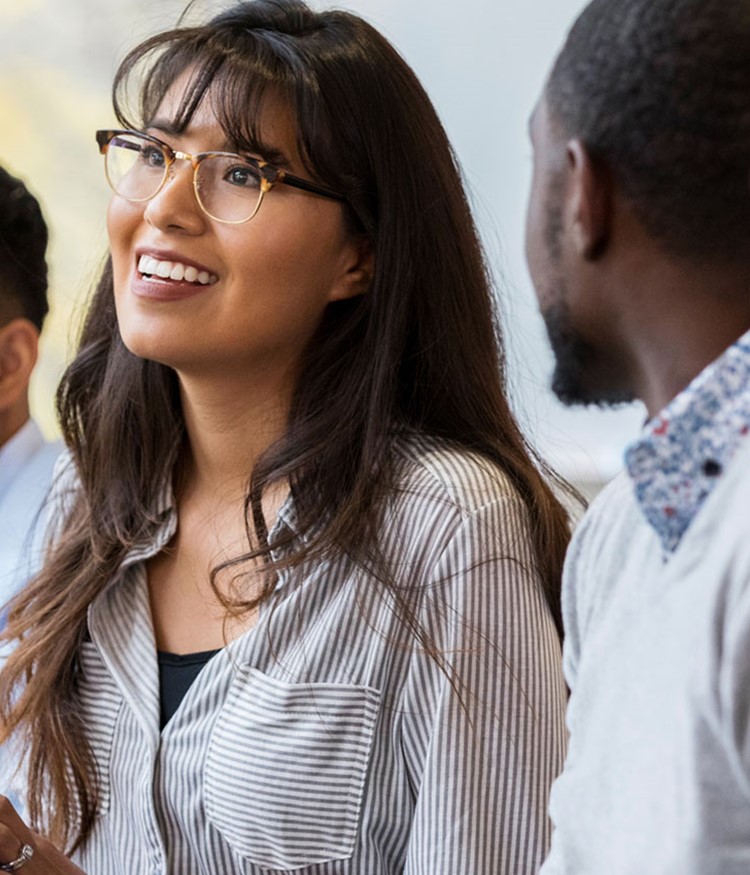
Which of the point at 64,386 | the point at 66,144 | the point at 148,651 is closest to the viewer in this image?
the point at 148,651

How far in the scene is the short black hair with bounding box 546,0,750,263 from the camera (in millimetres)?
767

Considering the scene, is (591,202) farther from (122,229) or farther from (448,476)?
(122,229)

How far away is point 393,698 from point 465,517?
0.65 feet

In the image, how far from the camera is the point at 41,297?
7.22 feet

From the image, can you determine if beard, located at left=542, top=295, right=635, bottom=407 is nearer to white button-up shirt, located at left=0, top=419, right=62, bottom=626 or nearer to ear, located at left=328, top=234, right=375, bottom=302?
ear, located at left=328, top=234, right=375, bottom=302

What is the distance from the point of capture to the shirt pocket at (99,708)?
1.49 meters

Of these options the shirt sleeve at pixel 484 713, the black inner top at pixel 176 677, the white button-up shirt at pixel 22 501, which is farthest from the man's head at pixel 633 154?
the white button-up shirt at pixel 22 501

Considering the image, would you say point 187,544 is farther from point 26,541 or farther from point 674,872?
point 674,872

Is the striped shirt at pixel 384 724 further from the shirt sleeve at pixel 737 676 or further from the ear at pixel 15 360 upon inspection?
the ear at pixel 15 360

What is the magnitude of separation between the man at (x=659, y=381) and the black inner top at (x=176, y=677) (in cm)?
68

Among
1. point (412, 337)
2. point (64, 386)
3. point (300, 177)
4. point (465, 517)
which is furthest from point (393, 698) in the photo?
point (64, 386)

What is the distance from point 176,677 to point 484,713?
0.36m

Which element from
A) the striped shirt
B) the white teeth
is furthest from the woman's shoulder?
the white teeth

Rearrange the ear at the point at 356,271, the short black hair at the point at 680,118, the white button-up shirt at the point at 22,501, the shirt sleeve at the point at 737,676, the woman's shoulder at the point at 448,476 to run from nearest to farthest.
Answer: the shirt sleeve at the point at 737,676 < the short black hair at the point at 680,118 < the woman's shoulder at the point at 448,476 < the ear at the point at 356,271 < the white button-up shirt at the point at 22,501
